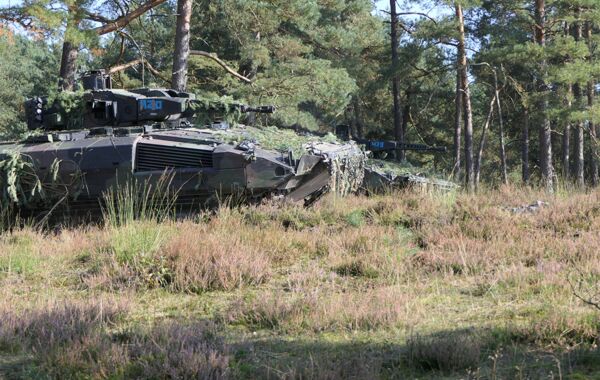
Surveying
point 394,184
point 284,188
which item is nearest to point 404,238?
point 284,188

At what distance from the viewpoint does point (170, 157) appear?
8805 mm

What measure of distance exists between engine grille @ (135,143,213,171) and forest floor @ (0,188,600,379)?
78 cm

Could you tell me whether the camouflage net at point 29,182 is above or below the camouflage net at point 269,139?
below

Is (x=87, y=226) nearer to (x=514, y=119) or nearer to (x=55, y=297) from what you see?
(x=55, y=297)

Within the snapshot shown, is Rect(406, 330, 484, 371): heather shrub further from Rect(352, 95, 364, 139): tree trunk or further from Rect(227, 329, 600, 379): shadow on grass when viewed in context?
Rect(352, 95, 364, 139): tree trunk

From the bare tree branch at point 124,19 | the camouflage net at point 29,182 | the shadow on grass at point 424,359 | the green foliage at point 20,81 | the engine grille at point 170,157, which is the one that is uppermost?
the green foliage at point 20,81

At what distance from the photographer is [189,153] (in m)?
8.78

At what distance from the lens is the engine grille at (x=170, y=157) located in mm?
8766

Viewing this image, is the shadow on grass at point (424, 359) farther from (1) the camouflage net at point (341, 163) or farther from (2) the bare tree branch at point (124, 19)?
(2) the bare tree branch at point (124, 19)

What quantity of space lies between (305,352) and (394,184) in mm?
11005

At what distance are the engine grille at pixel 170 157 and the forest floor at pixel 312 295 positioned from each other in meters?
0.78

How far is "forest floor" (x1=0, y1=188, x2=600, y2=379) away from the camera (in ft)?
11.7

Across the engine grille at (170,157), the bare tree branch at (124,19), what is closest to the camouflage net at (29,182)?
the engine grille at (170,157)

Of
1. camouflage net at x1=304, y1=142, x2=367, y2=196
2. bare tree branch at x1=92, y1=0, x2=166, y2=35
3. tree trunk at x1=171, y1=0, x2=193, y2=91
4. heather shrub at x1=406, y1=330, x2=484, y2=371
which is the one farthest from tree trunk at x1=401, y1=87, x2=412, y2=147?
heather shrub at x1=406, y1=330, x2=484, y2=371
